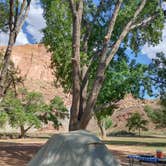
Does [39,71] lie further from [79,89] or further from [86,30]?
[79,89]

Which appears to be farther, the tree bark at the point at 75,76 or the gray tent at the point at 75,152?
the tree bark at the point at 75,76

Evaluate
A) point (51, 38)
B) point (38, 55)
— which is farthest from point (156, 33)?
point (38, 55)

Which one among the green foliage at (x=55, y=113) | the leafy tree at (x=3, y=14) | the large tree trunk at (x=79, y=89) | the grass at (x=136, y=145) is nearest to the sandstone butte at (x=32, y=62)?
the green foliage at (x=55, y=113)

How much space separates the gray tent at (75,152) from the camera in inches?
436

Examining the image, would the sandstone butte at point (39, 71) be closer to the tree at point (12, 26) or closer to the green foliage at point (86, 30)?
the green foliage at point (86, 30)

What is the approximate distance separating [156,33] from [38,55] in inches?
4926

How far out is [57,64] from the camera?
23.9m

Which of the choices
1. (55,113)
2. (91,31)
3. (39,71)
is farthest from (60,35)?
(39,71)

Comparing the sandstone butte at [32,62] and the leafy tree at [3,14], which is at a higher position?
the sandstone butte at [32,62]

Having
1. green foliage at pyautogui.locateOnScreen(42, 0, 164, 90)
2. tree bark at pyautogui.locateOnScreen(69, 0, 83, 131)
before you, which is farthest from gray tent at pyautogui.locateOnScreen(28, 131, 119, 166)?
green foliage at pyautogui.locateOnScreen(42, 0, 164, 90)

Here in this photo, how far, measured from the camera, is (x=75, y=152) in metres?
11.1

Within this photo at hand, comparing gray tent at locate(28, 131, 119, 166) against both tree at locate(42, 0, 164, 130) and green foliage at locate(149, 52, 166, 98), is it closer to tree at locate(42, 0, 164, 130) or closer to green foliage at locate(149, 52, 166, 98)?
tree at locate(42, 0, 164, 130)

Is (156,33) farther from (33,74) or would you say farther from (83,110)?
(33,74)

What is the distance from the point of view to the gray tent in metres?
11.1
